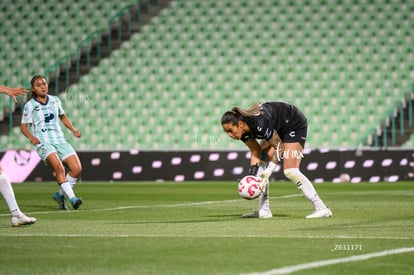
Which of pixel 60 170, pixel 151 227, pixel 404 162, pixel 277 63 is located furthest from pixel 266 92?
pixel 151 227

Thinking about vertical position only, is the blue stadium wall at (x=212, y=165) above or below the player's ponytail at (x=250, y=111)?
below

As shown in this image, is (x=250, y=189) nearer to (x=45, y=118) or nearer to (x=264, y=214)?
(x=264, y=214)

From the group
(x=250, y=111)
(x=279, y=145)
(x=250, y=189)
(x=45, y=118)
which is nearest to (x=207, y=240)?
(x=250, y=189)

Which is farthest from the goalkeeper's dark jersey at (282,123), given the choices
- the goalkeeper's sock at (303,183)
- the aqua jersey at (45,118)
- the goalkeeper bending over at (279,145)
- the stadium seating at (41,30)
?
the stadium seating at (41,30)

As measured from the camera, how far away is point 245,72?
29.4 metres

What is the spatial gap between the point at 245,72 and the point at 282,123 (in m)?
18.1

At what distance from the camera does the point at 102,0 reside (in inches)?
1270

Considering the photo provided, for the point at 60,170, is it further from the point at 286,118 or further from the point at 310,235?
the point at 310,235

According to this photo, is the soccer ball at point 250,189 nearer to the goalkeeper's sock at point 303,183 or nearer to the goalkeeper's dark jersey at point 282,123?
the goalkeeper's dark jersey at point 282,123

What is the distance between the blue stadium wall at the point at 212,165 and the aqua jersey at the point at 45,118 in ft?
37.9

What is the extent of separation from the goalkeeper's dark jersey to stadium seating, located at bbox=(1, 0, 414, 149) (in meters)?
15.5

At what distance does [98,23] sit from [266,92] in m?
6.73

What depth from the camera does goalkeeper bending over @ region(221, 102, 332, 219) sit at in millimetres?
10922

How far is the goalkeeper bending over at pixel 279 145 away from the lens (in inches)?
430
